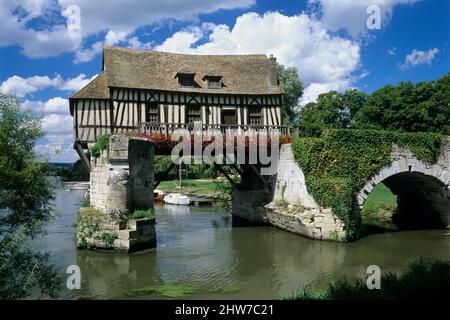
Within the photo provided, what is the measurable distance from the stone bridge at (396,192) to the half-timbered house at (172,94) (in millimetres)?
2974

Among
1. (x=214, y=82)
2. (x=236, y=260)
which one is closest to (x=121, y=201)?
(x=236, y=260)

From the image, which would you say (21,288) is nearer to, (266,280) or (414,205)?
A: (266,280)

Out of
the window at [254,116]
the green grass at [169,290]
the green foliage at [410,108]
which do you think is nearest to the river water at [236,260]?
the green grass at [169,290]

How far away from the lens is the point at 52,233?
54.5ft

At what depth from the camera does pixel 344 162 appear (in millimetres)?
14133

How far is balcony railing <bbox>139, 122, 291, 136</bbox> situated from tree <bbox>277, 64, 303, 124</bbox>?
41.4ft

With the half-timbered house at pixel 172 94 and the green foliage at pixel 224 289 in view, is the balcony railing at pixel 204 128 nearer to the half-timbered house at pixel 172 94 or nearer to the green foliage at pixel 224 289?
the half-timbered house at pixel 172 94

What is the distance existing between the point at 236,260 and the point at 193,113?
8399 mm

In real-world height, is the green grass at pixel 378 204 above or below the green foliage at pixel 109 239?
above

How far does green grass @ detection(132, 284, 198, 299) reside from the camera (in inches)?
341

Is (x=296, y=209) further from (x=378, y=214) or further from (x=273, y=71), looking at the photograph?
(x=273, y=71)

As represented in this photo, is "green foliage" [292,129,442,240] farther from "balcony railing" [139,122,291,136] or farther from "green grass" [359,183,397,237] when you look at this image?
"balcony railing" [139,122,291,136]

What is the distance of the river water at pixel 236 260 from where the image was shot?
9.41 m

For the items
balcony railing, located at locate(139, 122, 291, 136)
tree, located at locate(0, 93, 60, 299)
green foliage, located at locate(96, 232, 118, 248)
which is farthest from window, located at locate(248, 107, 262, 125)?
tree, located at locate(0, 93, 60, 299)
